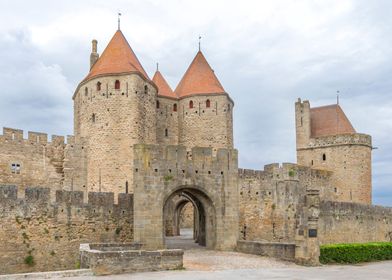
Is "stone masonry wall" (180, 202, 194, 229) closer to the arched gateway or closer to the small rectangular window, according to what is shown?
the small rectangular window

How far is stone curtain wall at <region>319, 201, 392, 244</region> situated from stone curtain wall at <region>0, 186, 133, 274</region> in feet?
39.2

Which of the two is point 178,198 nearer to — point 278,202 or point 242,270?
point 278,202

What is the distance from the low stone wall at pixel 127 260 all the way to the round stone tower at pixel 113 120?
15.5 metres

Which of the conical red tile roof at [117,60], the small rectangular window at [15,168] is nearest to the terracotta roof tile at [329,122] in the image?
the conical red tile roof at [117,60]

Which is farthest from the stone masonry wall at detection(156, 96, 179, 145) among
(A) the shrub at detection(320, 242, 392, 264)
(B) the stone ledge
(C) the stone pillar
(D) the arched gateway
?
(B) the stone ledge

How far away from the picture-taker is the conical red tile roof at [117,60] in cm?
3250

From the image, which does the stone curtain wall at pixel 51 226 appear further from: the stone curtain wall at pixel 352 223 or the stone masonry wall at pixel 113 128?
the stone curtain wall at pixel 352 223

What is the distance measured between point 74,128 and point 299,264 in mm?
21660

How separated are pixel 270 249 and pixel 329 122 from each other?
2752 cm

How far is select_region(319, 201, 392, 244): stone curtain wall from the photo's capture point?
1096 inches

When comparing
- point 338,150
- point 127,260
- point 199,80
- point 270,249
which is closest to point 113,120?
point 199,80

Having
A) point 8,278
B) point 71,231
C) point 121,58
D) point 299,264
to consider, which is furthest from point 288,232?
point 8,278

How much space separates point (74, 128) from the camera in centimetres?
3488

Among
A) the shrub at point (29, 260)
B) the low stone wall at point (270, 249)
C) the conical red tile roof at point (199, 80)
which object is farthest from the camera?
the conical red tile roof at point (199, 80)
